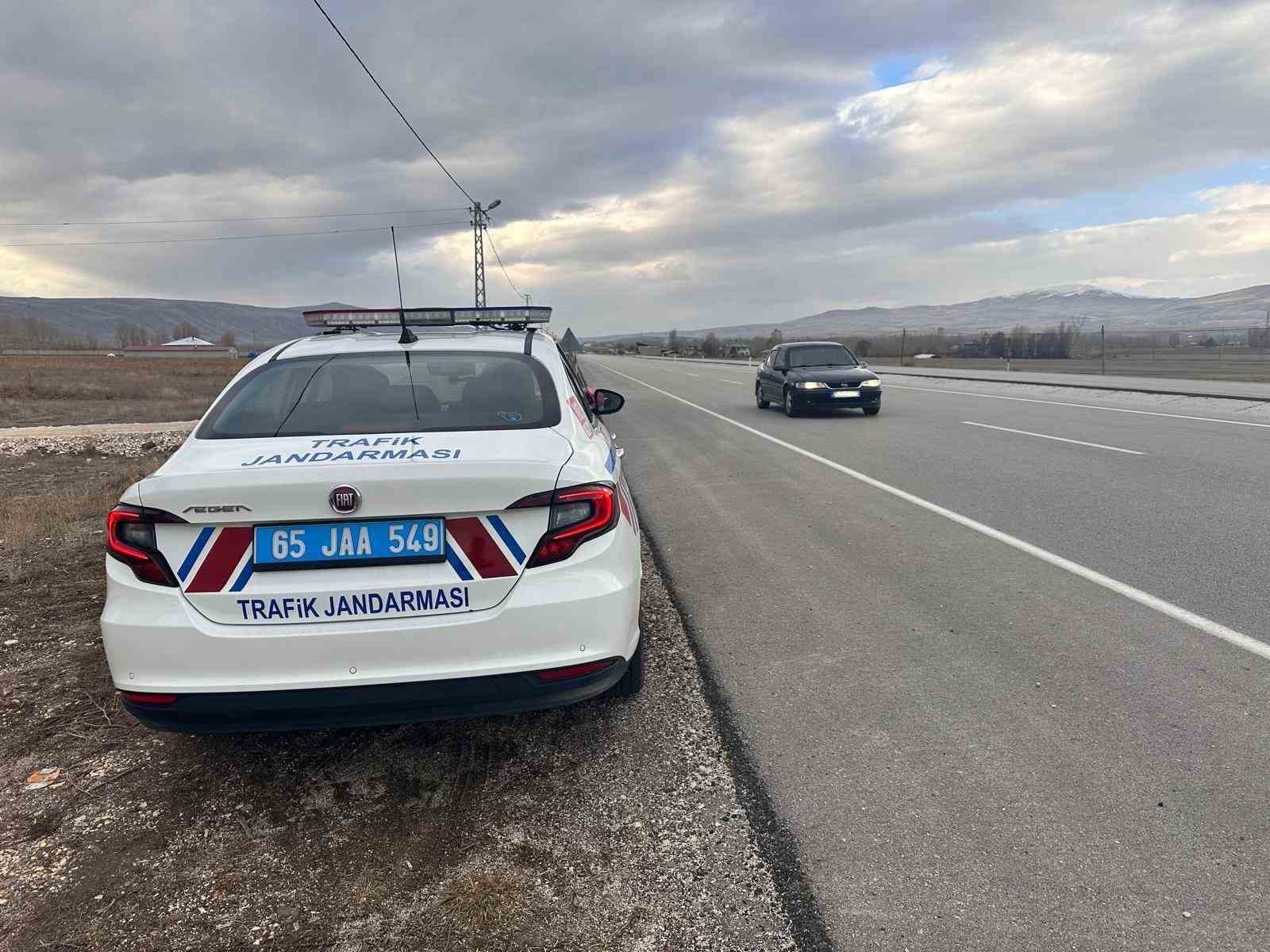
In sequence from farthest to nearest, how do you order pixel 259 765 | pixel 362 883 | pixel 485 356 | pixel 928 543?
pixel 928 543
pixel 485 356
pixel 259 765
pixel 362 883

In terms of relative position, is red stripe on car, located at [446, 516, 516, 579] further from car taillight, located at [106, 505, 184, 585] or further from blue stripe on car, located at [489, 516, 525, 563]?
car taillight, located at [106, 505, 184, 585]

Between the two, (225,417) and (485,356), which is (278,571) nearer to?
(225,417)

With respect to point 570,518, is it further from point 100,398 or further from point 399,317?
point 100,398

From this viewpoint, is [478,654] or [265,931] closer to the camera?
[265,931]

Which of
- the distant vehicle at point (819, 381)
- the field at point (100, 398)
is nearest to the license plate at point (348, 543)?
the distant vehicle at point (819, 381)

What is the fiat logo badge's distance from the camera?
2.64 metres

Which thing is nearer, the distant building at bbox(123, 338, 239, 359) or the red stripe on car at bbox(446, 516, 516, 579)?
the red stripe on car at bbox(446, 516, 516, 579)

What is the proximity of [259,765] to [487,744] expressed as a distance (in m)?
0.90

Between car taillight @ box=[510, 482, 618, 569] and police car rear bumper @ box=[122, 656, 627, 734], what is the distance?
429mm

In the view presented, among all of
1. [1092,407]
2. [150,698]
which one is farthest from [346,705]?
[1092,407]

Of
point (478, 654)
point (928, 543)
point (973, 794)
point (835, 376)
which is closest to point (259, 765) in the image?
point (478, 654)

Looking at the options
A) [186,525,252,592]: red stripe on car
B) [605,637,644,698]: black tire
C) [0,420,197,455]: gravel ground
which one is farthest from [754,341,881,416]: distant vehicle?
[186,525,252,592]: red stripe on car

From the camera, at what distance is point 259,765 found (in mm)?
3205

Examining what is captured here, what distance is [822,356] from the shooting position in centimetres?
1748
